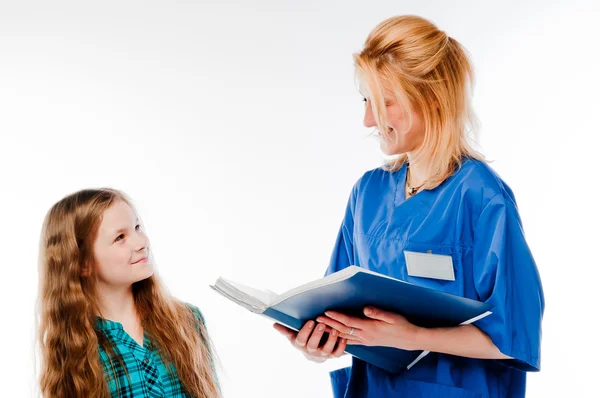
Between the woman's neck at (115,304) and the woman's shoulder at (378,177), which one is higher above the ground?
the woman's shoulder at (378,177)

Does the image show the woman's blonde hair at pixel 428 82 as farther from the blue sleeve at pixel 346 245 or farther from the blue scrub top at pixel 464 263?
the blue sleeve at pixel 346 245

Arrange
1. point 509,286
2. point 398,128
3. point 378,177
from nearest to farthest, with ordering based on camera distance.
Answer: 1. point 509,286
2. point 398,128
3. point 378,177

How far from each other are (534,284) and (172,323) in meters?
0.88

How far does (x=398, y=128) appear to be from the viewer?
1.33m

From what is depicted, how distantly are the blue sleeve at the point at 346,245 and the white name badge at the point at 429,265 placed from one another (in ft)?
0.78

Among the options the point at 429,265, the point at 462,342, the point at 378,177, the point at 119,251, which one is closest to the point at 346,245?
the point at 378,177

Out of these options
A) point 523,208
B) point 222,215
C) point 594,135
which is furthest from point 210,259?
point 594,135

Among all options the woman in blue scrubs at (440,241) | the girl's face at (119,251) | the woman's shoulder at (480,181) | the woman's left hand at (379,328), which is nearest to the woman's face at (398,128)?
the woman in blue scrubs at (440,241)

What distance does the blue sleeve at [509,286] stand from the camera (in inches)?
47.4

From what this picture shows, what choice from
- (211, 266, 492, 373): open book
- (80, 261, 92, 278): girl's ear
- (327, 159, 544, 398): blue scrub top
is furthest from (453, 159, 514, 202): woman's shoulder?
(80, 261, 92, 278): girl's ear

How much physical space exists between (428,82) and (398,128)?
101 mm

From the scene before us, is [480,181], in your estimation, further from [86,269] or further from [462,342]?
[86,269]

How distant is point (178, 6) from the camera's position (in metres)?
2.68

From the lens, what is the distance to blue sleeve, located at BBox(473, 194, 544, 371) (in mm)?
1203
